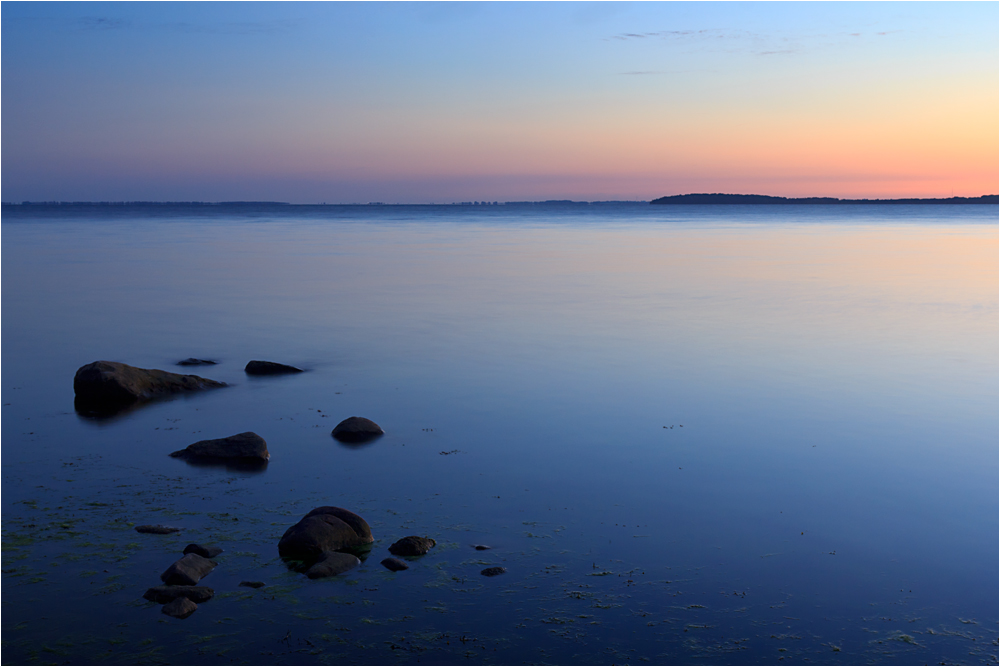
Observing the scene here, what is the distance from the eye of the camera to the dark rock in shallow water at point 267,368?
1891cm

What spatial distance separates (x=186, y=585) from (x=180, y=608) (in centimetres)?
49

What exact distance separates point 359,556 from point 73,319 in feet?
73.3

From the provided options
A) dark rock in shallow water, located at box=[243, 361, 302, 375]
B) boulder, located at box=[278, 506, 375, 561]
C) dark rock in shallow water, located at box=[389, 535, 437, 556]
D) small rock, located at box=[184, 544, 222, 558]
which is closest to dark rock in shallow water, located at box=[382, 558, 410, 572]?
dark rock in shallow water, located at box=[389, 535, 437, 556]

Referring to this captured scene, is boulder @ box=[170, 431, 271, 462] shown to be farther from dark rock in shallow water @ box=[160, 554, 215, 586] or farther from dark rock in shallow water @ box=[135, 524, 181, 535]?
dark rock in shallow water @ box=[160, 554, 215, 586]

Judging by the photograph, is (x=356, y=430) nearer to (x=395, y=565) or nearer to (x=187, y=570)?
(x=395, y=565)

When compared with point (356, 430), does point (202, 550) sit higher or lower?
lower

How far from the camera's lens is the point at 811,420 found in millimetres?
15172

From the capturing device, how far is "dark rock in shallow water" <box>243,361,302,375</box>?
18906mm

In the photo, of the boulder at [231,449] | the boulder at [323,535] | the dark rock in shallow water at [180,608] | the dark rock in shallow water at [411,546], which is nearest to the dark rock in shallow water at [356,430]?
the boulder at [231,449]

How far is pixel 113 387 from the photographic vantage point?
1599cm

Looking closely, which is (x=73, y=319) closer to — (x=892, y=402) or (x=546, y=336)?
(x=546, y=336)

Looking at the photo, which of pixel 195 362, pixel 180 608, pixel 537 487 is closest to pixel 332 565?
pixel 180 608

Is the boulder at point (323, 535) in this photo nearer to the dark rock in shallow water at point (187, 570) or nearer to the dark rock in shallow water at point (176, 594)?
the dark rock in shallow water at point (187, 570)

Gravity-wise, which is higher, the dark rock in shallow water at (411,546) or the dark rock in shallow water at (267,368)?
the dark rock in shallow water at (267,368)
